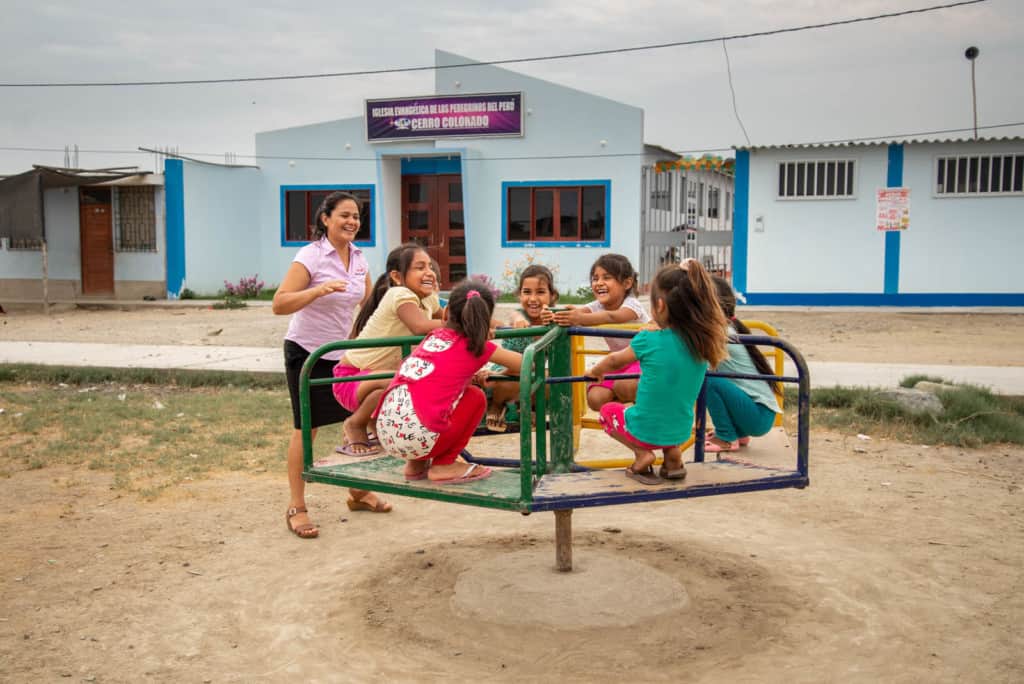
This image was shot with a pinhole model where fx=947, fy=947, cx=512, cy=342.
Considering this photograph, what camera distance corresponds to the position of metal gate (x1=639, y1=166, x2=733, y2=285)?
67.8 ft

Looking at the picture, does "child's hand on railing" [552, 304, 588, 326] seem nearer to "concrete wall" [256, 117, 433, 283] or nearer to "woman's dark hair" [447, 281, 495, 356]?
"woman's dark hair" [447, 281, 495, 356]

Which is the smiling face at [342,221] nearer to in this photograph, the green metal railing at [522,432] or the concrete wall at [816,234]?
the green metal railing at [522,432]

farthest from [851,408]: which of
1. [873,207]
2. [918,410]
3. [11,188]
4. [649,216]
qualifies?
[11,188]

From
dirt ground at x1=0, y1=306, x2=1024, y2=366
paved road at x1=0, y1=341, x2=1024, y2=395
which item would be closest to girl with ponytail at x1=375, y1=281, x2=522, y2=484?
paved road at x1=0, y1=341, x2=1024, y2=395

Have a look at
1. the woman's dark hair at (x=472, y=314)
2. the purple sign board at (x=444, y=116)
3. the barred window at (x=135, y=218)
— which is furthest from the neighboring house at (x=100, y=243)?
the woman's dark hair at (x=472, y=314)

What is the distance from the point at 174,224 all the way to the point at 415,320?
789 inches

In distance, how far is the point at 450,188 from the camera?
77.3 ft

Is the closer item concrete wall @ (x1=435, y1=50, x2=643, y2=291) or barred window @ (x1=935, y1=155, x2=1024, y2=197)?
barred window @ (x1=935, y1=155, x2=1024, y2=197)

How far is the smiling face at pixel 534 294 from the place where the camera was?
15.1 ft

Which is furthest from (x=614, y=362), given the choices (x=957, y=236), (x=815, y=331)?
(x=957, y=236)

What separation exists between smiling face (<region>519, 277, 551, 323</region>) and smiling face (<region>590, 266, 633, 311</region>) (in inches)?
10.4

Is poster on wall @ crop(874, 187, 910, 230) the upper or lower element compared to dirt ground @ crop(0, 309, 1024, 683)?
upper

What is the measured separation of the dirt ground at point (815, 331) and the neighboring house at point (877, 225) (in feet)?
4.04

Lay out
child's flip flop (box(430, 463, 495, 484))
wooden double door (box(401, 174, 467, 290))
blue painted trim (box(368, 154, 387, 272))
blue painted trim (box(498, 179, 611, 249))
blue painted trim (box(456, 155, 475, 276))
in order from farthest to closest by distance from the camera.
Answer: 1. wooden double door (box(401, 174, 467, 290))
2. blue painted trim (box(368, 154, 387, 272))
3. blue painted trim (box(456, 155, 475, 276))
4. blue painted trim (box(498, 179, 611, 249))
5. child's flip flop (box(430, 463, 495, 484))
